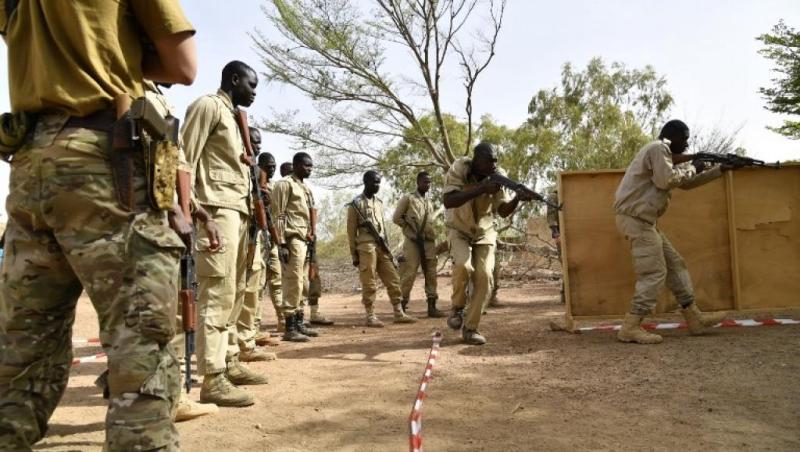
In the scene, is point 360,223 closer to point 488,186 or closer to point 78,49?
point 488,186

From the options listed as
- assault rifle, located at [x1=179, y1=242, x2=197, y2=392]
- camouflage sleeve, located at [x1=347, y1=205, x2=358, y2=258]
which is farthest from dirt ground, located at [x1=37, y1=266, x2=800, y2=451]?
camouflage sleeve, located at [x1=347, y1=205, x2=358, y2=258]

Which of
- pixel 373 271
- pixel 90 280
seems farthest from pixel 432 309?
pixel 90 280

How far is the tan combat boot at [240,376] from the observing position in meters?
3.95

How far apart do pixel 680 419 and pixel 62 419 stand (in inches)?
133

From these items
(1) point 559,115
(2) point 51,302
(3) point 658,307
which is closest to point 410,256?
(3) point 658,307

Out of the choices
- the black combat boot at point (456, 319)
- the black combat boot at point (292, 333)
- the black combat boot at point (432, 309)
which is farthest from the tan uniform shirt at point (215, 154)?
the black combat boot at point (432, 309)

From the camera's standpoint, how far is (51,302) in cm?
176

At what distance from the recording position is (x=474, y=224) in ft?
17.4

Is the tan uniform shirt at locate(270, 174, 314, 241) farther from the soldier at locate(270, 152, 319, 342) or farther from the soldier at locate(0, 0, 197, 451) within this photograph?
the soldier at locate(0, 0, 197, 451)

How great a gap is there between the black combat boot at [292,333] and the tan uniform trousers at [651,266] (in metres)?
3.31

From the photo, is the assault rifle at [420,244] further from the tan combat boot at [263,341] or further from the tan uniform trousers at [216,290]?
the tan uniform trousers at [216,290]

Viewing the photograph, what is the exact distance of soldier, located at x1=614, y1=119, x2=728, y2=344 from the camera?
16.5ft

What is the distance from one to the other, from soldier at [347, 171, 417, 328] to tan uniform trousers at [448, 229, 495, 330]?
2253mm

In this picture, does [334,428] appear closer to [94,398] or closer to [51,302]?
[51,302]
